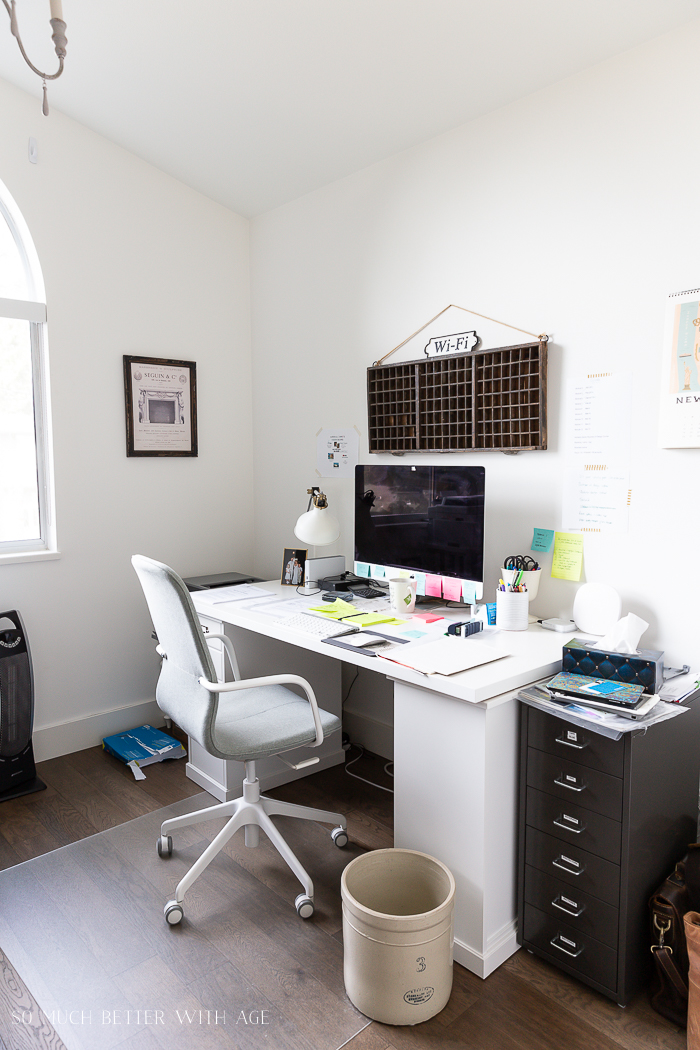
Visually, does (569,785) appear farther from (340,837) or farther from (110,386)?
(110,386)

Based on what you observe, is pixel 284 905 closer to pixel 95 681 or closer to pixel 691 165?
pixel 95 681

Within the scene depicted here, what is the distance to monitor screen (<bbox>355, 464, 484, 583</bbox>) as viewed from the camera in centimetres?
219

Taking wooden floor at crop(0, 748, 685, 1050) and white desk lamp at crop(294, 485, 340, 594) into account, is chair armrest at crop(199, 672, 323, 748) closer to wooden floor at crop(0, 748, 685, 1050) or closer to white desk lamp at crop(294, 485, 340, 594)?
wooden floor at crop(0, 748, 685, 1050)

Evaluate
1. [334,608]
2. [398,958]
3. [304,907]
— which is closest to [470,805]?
[398,958]

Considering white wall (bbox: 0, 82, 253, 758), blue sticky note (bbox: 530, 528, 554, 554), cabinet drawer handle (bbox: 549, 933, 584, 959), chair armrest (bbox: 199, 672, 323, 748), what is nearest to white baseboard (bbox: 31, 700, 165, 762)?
white wall (bbox: 0, 82, 253, 758)

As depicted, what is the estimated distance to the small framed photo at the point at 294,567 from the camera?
294 cm

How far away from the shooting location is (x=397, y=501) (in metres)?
2.46

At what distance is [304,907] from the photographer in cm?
190

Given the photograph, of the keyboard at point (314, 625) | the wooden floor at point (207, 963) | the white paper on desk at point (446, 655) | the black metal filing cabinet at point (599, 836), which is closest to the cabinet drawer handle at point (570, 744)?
the black metal filing cabinet at point (599, 836)

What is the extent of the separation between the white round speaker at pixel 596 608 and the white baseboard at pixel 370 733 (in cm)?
107

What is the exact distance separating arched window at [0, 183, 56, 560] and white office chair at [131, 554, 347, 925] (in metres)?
1.15

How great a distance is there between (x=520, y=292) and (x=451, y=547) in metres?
0.88

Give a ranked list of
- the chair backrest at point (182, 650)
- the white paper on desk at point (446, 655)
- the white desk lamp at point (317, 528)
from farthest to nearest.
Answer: the white desk lamp at point (317, 528)
the chair backrest at point (182, 650)
the white paper on desk at point (446, 655)

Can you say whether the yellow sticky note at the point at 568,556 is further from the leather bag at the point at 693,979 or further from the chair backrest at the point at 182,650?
the chair backrest at the point at 182,650
